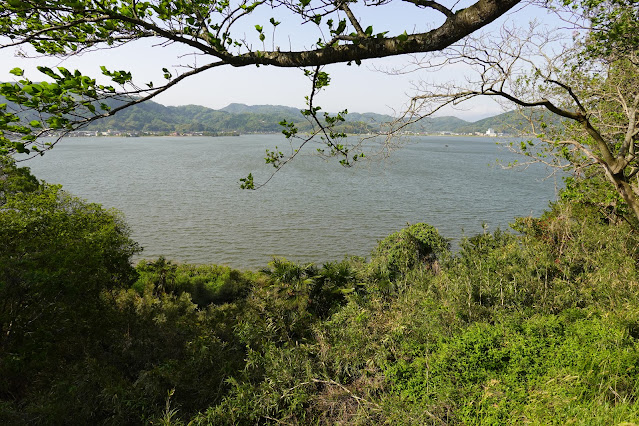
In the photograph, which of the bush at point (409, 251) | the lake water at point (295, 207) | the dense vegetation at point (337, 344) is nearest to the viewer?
the dense vegetation at point (337, 344)

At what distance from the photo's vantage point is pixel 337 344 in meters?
5.41

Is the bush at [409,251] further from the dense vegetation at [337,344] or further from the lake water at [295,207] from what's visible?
the lake water at [295,207]

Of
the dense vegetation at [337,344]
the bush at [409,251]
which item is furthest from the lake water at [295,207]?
the dense vegetation at [337,344]

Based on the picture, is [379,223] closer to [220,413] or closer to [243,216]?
[243,216]

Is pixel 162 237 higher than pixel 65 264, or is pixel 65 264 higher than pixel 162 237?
pixel 65 264

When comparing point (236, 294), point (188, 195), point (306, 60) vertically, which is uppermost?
point (306, 60)

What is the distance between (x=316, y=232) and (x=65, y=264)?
17095 mm

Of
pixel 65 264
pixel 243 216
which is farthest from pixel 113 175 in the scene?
pixel 65 264

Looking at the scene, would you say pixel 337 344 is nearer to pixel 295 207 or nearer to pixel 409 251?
pixel 409 251

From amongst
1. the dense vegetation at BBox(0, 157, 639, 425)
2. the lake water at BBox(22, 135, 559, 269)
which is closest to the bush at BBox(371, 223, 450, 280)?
the dense vegetation at BBox(0, 157, 639, 425)

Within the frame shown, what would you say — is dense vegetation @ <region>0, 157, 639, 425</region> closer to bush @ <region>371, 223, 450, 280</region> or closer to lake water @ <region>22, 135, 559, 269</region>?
bush @ <region>371, 223, 450, 280</region>

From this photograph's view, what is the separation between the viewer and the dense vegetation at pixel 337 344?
376cm

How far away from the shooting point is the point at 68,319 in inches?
255

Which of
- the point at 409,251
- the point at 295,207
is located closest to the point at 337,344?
the point at 409,251
